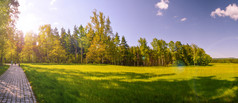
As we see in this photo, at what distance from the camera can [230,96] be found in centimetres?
438

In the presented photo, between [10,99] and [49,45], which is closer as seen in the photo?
[10,99]

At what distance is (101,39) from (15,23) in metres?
16.2

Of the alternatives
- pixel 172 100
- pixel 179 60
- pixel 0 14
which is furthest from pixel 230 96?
pixel 179 60

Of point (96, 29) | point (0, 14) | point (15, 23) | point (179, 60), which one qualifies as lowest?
point (179, 60)

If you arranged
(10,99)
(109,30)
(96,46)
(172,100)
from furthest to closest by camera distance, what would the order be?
(109,30), (96,46), (10,99), (172,100)

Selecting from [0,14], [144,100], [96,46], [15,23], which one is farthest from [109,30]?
[144,100]

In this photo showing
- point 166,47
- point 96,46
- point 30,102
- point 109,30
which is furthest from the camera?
point 166,47

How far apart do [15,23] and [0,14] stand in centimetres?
795

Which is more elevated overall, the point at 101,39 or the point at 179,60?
the point at 101,39

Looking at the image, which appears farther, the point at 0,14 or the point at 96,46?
the point at 96,46

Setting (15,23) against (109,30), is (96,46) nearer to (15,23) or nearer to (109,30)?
(109,30)

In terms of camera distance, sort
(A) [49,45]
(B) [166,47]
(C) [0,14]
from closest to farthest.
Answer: (C) [0,14]
(A) [49,45]
(B) [166,47]

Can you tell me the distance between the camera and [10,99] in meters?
4.96

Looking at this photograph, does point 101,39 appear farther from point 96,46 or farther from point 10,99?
point 10,99
